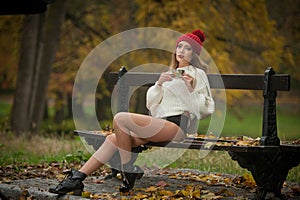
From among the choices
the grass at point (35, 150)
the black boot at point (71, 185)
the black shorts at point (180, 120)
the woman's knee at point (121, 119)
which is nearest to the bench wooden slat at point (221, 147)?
the black shorts at point (180, 120)

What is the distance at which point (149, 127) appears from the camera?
4.99m

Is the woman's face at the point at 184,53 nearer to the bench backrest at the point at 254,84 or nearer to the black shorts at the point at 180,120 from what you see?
the bench backrest at the point at 254,84

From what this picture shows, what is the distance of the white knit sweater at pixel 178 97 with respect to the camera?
16.8 ft

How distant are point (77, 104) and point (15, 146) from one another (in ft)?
26.3

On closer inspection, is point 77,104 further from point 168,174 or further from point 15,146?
point 168,174

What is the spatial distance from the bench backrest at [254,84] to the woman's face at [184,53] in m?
0.37

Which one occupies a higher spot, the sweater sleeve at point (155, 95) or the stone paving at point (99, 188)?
the sweater sleeve at point (155, 95)

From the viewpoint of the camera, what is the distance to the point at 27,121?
38.5ft

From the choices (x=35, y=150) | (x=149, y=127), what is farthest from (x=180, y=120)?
(x=35, y=150)

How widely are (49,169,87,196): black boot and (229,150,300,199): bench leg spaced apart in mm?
1346

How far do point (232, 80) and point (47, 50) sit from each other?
7.67 meters

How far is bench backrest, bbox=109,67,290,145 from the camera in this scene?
4820 mm

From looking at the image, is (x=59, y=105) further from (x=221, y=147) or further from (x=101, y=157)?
(x=221, y=147)

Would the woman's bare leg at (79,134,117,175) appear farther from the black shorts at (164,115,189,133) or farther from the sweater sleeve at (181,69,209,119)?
the sweater sleeve at (181,69,209,119)
